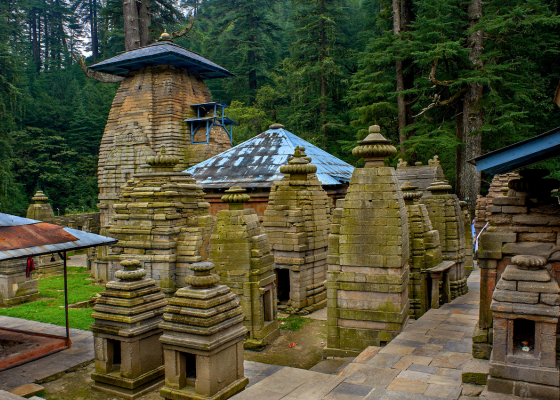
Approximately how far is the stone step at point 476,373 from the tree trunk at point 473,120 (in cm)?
1637

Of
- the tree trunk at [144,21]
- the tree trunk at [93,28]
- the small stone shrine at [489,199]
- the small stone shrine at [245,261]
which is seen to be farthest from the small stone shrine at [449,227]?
the tree trunk at [93,28]

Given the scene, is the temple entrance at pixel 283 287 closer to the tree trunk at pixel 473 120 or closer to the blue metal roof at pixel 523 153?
the blue metal roof at pixel 523 153

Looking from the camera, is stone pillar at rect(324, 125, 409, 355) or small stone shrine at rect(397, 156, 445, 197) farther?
small stone shrine at rect(397, 156, 445, 197)

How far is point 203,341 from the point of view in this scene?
20.1 feet

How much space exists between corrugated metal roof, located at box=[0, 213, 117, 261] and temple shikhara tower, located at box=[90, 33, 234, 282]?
686 inches

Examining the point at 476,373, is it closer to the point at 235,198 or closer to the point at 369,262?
the point at 369,262

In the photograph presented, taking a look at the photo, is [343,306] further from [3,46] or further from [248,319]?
[3,46]

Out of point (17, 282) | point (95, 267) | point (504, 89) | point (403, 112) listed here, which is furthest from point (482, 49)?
point (17, 282)

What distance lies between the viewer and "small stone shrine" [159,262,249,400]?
616cm

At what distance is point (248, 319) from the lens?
1056 cm

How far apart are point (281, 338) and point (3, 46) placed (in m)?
30.7

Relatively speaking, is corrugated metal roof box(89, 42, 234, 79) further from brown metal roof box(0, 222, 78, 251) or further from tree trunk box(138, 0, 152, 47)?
brown metal roof box(0, 222, 78, 251)

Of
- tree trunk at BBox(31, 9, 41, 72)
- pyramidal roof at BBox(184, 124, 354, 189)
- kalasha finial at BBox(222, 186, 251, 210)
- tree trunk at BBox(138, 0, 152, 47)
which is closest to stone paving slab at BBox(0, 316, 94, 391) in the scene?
kalasha finial at BBox(222, 186, 251, 210)

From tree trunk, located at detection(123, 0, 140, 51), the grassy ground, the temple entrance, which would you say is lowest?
the grassy ground
